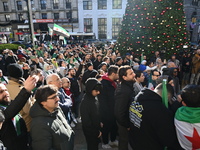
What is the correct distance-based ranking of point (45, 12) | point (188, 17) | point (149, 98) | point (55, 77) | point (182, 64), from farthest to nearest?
point (45, 12) → point (188, 17) → point (182, 64) → point (55, 77) → point (149, 98)

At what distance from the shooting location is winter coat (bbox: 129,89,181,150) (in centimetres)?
199

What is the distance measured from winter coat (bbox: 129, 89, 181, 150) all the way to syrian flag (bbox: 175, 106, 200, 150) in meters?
0.09

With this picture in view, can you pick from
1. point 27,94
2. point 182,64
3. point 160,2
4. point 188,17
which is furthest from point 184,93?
point 188,17

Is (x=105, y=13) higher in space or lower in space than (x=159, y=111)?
higher

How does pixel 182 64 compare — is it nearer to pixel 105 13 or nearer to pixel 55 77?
pixel 55 77

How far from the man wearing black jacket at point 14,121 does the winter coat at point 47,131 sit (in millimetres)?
210

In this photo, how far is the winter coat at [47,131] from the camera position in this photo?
1879 millimetres

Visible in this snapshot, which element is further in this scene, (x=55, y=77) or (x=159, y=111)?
(x=55, y=77)

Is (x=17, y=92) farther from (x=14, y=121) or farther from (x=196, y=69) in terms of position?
(x=196, y=69)

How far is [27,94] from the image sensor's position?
6.30 feet

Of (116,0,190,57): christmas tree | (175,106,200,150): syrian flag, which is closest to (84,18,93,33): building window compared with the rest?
(116,0,190,57): christmas tree

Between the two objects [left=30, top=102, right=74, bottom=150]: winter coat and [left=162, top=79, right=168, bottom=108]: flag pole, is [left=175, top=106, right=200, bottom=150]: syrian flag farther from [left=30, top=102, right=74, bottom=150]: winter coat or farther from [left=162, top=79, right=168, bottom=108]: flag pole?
[left=30, top=102, right=74, bottom=150]: winter coat

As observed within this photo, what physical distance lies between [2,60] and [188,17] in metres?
32.3

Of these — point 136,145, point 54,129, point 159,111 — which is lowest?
point 136,145
